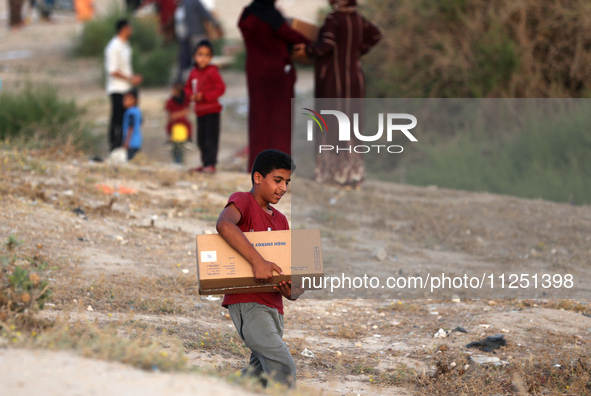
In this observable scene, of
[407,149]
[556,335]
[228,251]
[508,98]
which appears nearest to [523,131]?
[508,98]

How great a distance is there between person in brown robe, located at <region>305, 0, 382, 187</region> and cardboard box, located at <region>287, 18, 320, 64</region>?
0.13 meters

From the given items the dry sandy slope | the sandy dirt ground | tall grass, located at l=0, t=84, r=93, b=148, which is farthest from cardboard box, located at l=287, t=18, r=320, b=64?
the dry sandy slope

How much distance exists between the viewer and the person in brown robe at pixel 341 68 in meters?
7.78

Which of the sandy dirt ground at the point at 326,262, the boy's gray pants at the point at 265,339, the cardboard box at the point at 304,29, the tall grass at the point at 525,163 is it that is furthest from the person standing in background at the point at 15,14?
the boy's gray pants at the point at 265,339

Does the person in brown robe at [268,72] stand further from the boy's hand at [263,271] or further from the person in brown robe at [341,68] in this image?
the boy's hand at [263,271]

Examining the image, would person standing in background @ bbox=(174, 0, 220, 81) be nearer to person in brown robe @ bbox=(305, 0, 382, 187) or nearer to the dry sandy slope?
person in brown robe @ bbox=(305, 0, 382, 187)

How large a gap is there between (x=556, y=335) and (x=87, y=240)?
3.46 meters

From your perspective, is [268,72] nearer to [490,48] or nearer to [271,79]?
[271,79]

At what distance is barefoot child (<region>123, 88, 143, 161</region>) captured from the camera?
8.60 metres

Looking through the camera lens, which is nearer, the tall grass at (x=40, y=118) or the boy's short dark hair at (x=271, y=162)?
the boy's short dark hair at (x=271, y=162)

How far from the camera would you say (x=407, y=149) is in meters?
11.1

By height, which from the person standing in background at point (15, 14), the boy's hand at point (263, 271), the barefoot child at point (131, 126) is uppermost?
the person standing in background at point (15, 14)

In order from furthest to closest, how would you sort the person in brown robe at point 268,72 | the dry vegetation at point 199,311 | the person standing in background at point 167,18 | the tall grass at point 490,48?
the person standing in background at point 167,18, the tall grass at point 490,48, the person in brown robe at point 268,72, the dry vegetation at point 199,311

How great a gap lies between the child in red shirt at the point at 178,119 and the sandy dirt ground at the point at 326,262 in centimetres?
88
